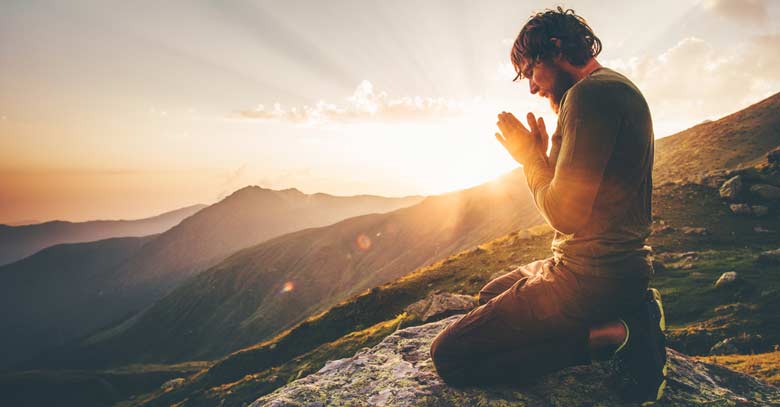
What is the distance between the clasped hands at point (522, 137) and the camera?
414 centimetres

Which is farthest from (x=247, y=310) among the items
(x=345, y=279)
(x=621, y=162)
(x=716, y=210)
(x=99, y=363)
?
(x=621, y=162)

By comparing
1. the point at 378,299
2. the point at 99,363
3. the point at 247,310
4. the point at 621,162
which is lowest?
the point at 99,363

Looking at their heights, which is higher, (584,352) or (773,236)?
(584,352)

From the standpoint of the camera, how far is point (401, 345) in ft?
22.4

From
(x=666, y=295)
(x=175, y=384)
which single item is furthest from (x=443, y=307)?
(x=175, y=384)

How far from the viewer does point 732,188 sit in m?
36.6

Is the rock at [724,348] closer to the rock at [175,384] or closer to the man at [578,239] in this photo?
the man at [578,239]

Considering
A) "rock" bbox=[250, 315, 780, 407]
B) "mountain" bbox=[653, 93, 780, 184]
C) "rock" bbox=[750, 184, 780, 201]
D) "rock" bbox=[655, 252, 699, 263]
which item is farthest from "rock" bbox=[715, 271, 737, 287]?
"mountain" bbox=[653, 93, 780, 184]

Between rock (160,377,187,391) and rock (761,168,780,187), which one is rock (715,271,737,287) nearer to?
rock (761,168,780,187)

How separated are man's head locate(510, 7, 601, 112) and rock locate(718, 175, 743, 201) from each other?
4617 cm

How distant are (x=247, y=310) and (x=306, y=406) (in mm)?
217952

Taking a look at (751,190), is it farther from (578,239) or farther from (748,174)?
(578,239)

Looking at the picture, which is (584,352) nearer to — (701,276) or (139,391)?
(701,276)

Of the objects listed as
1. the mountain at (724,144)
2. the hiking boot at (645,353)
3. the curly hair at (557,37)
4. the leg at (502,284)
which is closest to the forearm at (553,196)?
the curly hair at (557,37)
